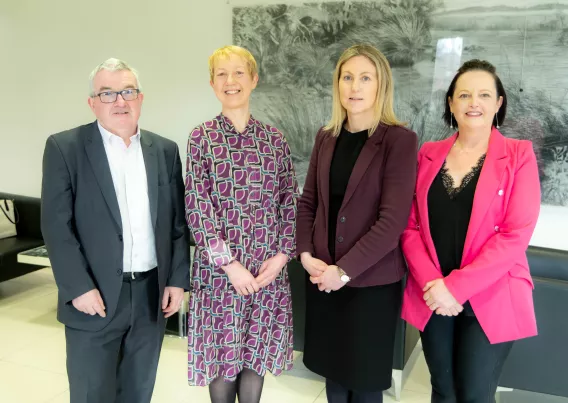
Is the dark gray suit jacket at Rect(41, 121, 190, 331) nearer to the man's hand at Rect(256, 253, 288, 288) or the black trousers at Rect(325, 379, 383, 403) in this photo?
the man's hand at Rect(256, 253, 288, 288)

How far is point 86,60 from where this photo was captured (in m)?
5.05

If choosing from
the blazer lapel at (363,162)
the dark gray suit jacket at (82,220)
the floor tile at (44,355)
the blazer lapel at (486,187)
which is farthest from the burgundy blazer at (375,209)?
the floor tile at (44,355)

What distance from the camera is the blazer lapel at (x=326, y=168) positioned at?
77.0 inches

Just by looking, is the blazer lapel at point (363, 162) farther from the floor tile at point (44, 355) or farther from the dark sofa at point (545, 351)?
the floor tile at point (44, 355)

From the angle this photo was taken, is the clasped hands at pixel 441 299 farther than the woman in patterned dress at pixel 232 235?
No

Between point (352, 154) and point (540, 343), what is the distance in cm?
155

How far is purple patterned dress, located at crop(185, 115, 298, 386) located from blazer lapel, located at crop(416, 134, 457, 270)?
557 mm

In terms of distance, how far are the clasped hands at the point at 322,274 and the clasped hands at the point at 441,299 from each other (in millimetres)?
318

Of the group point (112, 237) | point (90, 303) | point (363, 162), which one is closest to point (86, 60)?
point (112, 237)

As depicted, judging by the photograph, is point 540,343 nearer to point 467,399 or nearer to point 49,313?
point 467,399

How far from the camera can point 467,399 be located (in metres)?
1.84

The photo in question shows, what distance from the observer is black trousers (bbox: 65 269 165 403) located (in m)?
1.91

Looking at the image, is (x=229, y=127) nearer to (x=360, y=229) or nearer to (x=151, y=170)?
(x=151, y=170)

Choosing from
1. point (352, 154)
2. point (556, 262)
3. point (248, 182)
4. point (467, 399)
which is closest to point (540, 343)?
point (556, 262)
